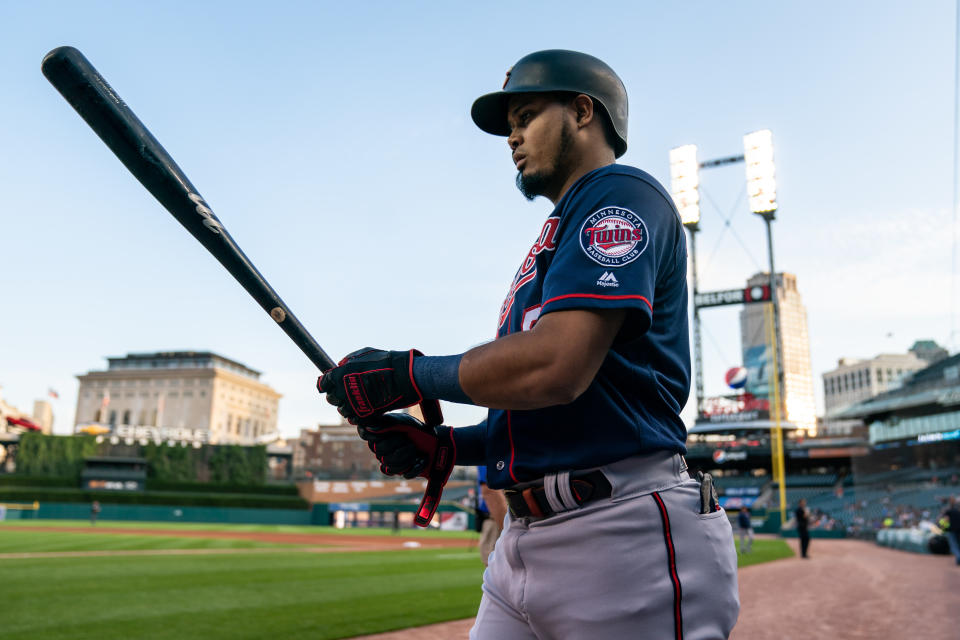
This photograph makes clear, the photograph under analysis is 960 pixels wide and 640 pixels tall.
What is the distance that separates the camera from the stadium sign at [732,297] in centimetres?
4484

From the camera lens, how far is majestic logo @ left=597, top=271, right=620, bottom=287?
142 cm

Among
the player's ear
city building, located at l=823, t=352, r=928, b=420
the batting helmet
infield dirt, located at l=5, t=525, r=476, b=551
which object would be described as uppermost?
city building, located at l=823, t=352, r=928, b=420

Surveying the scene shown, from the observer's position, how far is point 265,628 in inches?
263

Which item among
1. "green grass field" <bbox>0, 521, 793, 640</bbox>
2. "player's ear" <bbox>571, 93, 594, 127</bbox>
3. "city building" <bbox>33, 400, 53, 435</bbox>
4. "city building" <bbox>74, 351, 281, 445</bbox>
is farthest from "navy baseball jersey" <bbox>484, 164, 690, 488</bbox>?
"city building" <bbox>33, 400, 53, 435</bbox>

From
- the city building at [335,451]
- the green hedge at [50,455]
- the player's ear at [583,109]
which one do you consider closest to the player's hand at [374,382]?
the player's ear at [583,109]

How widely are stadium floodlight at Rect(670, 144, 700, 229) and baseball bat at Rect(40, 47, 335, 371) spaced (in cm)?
4067

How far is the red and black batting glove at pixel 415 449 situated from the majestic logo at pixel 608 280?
0.83 meters

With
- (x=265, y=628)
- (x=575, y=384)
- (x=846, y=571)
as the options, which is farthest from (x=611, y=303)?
(x=846, y=571)

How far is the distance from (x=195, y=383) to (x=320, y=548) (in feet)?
280

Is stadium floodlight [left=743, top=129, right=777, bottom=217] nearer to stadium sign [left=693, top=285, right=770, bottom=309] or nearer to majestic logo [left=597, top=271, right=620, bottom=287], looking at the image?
stadium sign [left=693, top=285, right=770, bottom=309]

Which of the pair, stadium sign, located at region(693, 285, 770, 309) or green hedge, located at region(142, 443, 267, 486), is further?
green hedge, located at region(142, 443, 267, 486)

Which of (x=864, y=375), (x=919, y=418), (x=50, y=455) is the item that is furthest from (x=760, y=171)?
(x=864, y=375)

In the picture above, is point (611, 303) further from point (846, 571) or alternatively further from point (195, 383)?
point (195, 383)

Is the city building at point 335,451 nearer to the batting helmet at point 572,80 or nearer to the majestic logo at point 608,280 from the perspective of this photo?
the batting helmet at point 572,80
